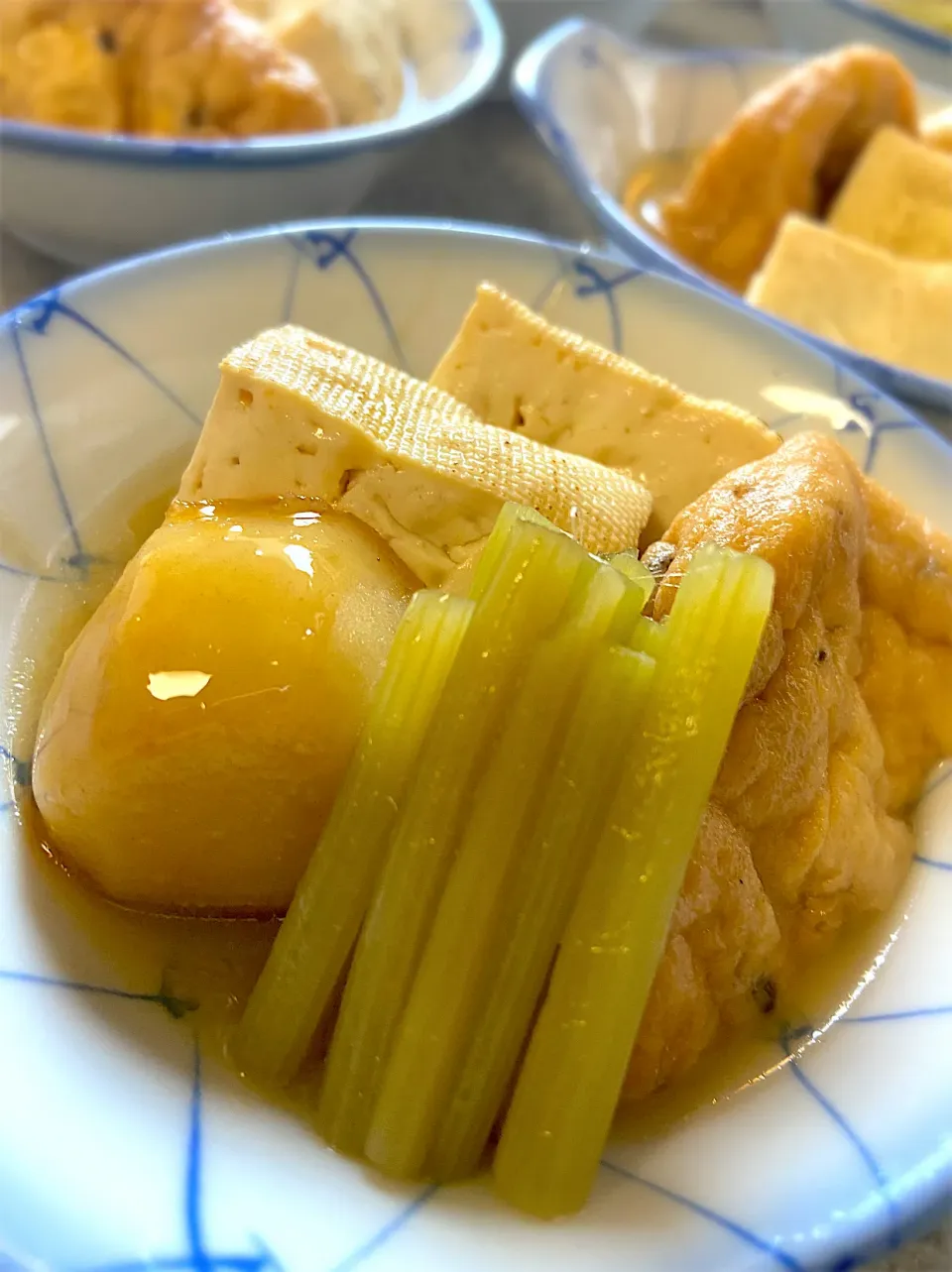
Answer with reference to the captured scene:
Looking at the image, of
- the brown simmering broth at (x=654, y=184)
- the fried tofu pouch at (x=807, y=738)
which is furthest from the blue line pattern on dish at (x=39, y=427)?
the brown simmering broth at (x=654, y=184)

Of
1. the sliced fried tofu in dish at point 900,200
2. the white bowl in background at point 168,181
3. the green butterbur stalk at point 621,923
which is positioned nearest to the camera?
the green butterbur stalk at point 621,923

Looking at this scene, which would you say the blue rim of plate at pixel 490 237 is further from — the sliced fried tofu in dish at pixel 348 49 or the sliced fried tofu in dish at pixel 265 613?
the sliced fried tofu in dish at pixel 348 49

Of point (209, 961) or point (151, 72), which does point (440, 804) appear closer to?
point (209, 961)

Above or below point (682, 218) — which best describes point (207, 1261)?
below

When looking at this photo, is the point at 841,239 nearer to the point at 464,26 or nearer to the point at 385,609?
the point at 464,26

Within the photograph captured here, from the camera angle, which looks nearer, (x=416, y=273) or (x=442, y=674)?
(x=442, y=674)

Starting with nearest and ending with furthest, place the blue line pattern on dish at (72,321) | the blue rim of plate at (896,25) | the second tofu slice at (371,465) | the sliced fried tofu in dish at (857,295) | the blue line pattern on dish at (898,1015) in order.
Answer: the blue line pattern on dish at (898,1015)
the second tofu slice at (371,465)
the blue line pattern on dish at (72,321)
the sliced fried tofu in dish at (857,295)
the blue rim of plate at (896,25)

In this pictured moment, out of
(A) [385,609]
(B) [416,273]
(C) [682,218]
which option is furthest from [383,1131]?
(C) [682,218]
